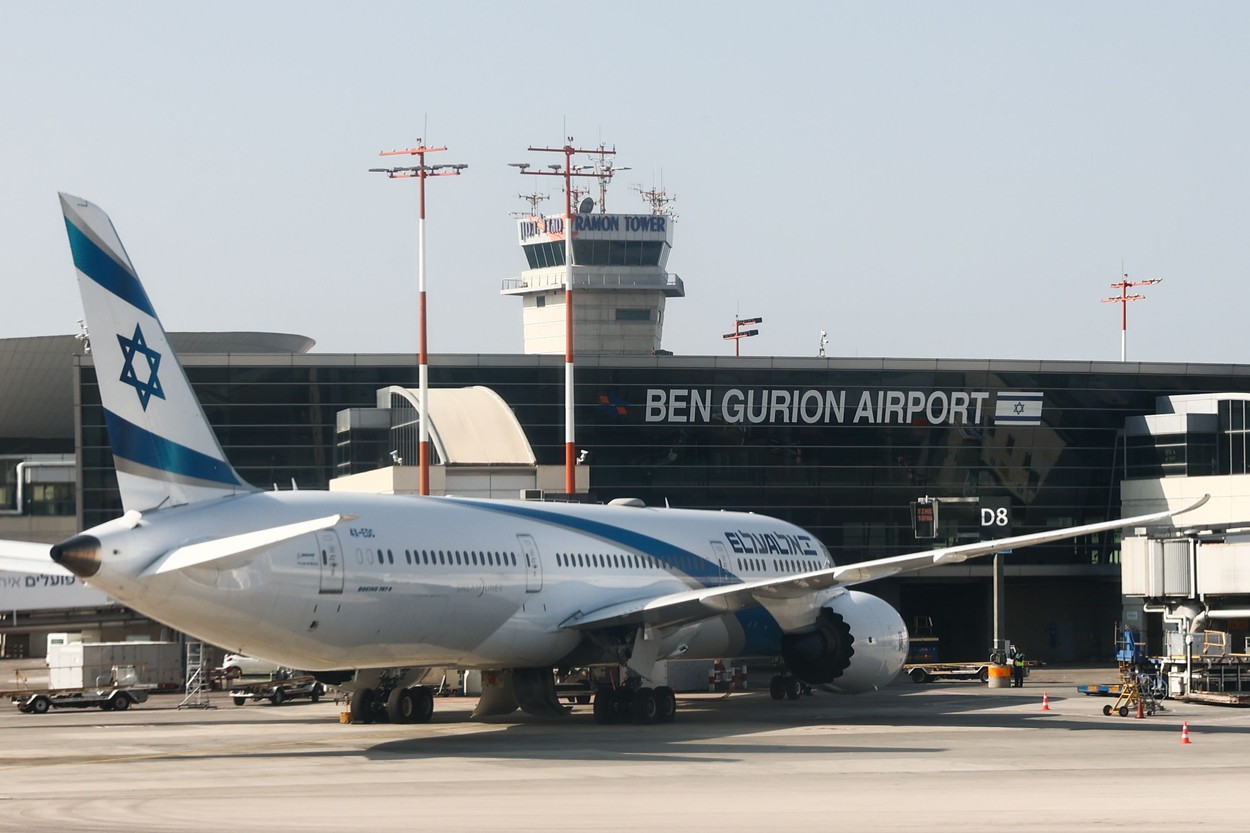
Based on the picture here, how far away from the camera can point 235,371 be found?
209ft

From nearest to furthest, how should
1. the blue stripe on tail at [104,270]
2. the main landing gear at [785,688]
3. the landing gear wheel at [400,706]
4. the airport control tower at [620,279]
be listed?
1. the blue stripe on tail at [104,270]
2. the landing gear wheel at [400,706]
3. the main landing gear at [785,688]
4. the airport control tower at [620,279]

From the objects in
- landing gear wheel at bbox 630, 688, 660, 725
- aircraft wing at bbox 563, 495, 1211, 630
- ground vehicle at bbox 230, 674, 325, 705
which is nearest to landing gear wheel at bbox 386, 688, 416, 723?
aircraft wing at bbox 563, 495, 1211, 630

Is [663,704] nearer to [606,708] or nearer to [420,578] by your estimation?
[606,708]

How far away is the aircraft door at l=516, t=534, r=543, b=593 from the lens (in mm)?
29281

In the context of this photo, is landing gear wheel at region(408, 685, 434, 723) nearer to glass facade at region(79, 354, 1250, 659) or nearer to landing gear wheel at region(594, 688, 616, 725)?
landing gear wheel at region(594, 688, 616, 725)

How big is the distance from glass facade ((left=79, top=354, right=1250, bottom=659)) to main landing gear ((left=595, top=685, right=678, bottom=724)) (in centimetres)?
3200

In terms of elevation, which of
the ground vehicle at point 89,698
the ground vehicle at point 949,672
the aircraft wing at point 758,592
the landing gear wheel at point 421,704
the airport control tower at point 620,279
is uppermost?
the airport control tower at point 620,279

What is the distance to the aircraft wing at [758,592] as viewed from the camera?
92.6ft

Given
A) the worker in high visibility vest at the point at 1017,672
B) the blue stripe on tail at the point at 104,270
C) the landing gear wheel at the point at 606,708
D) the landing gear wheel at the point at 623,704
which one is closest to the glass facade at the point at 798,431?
the worker in high visibility vest at the point at 1017,672

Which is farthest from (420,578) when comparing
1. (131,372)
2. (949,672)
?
(949,672)

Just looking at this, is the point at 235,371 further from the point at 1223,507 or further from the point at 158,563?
the point at 158,563

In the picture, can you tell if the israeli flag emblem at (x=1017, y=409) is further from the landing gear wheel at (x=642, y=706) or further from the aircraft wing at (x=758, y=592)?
the landing gear wheel at (x=642, y=706)

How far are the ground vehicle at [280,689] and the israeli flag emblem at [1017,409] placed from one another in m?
33.6

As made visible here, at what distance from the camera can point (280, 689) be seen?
131 feet
